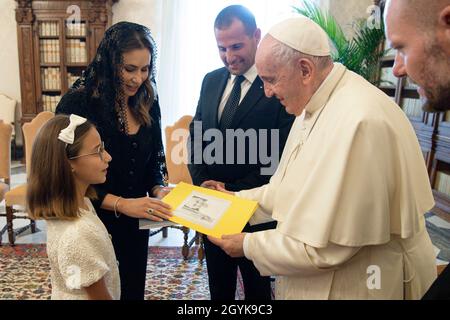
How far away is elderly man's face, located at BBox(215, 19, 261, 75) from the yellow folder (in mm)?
747

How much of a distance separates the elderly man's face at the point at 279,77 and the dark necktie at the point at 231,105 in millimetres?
662

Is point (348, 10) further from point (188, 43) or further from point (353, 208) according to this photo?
point (353, 208)

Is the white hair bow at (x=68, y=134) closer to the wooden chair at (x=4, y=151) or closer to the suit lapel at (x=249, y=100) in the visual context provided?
the suit lapel at (x=249, y=100)

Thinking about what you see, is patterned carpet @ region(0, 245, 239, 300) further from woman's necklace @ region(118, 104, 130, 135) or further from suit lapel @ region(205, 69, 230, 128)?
woman's necklace @ region(118, 104, 130, 135)

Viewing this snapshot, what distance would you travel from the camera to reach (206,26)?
5.95m

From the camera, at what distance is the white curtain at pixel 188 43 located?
5.87m

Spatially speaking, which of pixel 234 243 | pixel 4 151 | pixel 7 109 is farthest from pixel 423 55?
pixel 7 109

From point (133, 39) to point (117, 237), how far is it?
3.15 ft

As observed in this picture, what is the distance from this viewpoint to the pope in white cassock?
1.11 meters

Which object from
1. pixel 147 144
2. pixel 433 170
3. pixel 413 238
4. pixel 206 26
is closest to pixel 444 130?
pixel 433 170

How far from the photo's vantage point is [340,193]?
1.13 meters

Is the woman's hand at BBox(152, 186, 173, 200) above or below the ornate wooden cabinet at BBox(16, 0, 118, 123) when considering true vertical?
below

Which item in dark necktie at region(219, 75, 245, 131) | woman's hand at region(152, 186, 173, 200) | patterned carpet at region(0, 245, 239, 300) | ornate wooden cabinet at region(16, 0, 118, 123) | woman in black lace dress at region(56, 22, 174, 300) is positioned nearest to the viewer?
woman in black lace dress at region(56, 22, 174, 300)

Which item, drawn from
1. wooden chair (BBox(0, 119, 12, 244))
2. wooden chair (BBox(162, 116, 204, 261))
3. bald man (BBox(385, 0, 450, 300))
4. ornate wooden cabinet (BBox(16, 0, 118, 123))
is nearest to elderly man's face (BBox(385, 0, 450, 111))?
bald man (BBox(385, 0, 450, 300))
